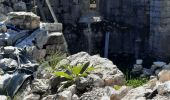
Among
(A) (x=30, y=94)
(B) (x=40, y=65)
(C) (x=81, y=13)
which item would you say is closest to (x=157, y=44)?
(C) (x=81, y=13)

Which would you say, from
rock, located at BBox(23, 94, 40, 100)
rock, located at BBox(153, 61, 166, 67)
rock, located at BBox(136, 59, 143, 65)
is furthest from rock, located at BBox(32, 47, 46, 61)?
rock, located at BBox(136, 59, 143, 65)

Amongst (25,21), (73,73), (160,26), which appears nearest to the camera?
(73,73)

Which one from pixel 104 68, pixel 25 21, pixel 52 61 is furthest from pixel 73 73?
pixel 25 21

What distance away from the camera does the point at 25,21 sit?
31.5ft

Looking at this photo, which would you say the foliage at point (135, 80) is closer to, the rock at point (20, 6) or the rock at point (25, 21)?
the rock at point (25, 21)

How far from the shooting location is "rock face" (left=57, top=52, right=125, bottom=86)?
714cm

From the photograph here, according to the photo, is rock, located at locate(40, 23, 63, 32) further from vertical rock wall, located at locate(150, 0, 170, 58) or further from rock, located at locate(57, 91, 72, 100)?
vertical rock wall, located at locate(150, 0, 170, 58)

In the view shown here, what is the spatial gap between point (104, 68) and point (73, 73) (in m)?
0.68

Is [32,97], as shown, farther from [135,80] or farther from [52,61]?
[135,80]

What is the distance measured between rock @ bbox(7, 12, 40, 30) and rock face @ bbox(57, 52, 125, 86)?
1520mm

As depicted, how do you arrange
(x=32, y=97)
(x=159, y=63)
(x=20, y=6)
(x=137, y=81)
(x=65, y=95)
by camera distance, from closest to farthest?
(x=65, y=95) < (x=32, y=97) < (x=137, y=81) < (x=159, y=63) < (x=20, y=6)

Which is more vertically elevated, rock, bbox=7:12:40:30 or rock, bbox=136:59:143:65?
rock, bbox=7:12:40:30

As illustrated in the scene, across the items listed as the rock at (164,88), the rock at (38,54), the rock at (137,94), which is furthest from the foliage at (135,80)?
the rock at (164,88)

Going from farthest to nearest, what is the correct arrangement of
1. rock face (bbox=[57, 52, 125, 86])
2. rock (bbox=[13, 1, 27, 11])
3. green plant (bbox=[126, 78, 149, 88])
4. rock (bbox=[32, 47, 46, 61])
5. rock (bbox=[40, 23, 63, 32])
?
rock (bbox=[13, 1, 27, 11])
green plant (bbox=[126, 78, 149, 88])
rock (bbox=[40, 23, 63, 32])
rock (bbox=[32, 47, 46, 61])
rock face (bbox=[57, 52, 125, 86])
